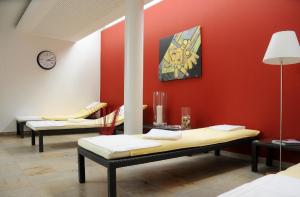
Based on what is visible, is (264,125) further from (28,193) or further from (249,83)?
(28,193)

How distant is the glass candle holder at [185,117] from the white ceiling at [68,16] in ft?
6.20

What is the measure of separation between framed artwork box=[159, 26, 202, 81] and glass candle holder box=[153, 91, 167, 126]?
32 centimetres

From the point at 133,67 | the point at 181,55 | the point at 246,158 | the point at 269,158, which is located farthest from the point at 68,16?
the point at 269,158

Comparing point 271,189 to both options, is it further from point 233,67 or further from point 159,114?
point 159,114

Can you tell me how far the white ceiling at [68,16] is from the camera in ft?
13.7

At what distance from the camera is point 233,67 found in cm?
363

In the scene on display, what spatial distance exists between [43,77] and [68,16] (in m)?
2.04

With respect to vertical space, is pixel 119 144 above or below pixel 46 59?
below

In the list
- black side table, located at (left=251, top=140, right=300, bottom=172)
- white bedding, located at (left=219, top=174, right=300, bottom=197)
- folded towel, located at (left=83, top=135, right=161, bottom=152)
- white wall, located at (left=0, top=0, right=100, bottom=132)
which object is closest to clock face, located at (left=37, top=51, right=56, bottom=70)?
white wall, located at (left=0, top=0, right=100, bottom=132)

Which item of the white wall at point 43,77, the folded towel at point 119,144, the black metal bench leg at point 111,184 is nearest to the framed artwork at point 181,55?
the folded towel at point 119,144

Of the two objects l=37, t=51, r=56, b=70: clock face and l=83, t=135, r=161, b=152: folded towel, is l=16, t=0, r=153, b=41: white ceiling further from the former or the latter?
l=83, t=135, r=161, b=152: folded towel

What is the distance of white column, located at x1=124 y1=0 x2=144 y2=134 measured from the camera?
373cm

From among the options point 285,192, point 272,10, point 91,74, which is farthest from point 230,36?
point 91,74

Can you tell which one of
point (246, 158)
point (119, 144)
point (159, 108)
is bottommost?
point (246, 158)
